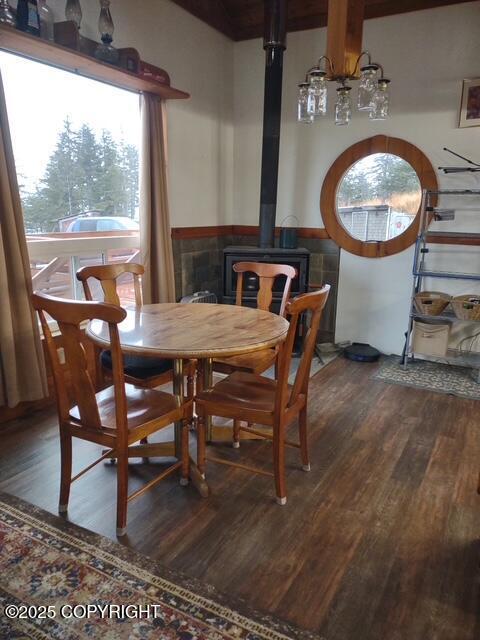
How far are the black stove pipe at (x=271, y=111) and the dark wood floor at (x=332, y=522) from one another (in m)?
A: 2.16

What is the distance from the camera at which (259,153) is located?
4.54m

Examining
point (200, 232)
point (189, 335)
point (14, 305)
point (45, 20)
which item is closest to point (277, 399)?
point (189, 335)

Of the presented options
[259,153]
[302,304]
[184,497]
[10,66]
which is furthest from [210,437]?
[259,153]

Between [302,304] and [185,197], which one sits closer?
[302,304]

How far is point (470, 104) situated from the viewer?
11.7ft

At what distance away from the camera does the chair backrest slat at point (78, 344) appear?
152 cm

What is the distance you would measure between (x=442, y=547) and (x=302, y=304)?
1.10m

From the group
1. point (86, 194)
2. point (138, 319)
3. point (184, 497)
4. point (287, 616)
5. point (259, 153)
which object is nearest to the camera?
point (287, 616)

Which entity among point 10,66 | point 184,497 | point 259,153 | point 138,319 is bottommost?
point 184,497

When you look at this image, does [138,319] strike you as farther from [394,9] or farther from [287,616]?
[394,9]

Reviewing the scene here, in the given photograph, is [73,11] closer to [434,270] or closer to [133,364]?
[133,364]

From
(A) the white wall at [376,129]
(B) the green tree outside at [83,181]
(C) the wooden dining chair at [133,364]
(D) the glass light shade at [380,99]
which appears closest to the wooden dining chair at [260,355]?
(C) the wooden dining chair at [133,364]

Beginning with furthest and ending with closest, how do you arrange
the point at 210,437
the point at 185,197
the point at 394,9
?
1. the point at 185,197
2. the point at 394,9
3. the point at 210,437

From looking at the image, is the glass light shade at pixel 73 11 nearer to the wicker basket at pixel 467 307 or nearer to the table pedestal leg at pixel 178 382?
the table pedestal leg at pixel 178 382
